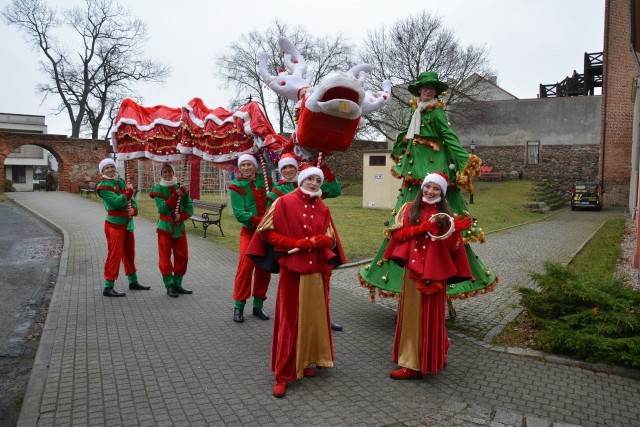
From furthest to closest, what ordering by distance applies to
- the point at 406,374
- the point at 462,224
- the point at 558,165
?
1. the point at 558,165
2. the point at 406,374
3. the point at 462,224

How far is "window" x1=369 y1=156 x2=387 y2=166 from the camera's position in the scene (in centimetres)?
2092

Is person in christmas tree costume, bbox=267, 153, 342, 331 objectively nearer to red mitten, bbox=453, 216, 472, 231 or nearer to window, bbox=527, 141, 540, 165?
red mitten, bbox=453, 216, 472, 231

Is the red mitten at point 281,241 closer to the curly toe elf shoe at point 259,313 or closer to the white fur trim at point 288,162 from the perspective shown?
the white fur trim at point 288,162

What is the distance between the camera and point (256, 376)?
4492 mm

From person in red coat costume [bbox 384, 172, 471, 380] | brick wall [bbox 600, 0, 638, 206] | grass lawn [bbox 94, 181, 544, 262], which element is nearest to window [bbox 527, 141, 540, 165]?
grass lawn [bbox 94, 181, 544, 262]

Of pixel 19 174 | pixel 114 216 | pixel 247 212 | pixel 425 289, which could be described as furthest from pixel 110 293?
pixel 19 174

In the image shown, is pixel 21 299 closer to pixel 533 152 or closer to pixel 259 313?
pixel 259 313

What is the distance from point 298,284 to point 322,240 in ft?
1.41

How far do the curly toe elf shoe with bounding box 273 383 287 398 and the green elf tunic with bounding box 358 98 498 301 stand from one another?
1976mm

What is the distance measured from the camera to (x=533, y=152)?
32.9 meters

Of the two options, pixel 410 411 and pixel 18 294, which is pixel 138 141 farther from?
pixel 410 411

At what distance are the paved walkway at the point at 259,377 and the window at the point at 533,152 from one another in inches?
1109

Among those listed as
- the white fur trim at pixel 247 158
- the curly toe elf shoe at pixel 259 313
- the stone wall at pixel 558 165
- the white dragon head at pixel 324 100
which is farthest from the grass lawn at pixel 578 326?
the stone wall at pixel 558 165

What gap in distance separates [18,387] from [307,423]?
266cm
